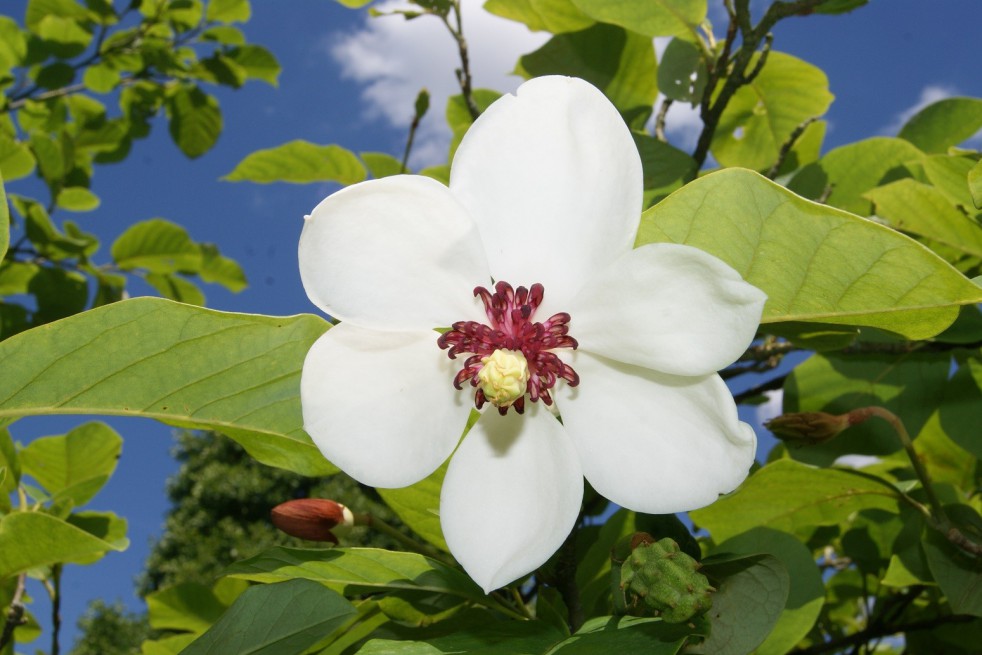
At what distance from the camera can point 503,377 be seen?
630 millimetres

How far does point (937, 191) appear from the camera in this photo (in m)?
1.10

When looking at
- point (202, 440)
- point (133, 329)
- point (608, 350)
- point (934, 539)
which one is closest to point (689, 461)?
point (608, 350)

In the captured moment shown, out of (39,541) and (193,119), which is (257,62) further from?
(39,541)

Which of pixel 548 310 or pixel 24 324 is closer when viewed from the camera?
pixel 548 310

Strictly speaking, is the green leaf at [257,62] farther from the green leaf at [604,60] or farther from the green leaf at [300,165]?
the green leaf at [604,60]

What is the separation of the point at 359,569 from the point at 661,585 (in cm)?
29

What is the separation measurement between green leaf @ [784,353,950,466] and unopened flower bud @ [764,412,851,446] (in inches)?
11.8

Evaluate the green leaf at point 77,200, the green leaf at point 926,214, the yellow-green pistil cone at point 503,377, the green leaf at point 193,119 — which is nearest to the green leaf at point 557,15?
the green leaf at point 926,214

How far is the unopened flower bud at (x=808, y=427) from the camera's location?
931 mm

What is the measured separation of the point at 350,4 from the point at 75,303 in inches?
69.1

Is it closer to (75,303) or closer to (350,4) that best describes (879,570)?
(350,4)

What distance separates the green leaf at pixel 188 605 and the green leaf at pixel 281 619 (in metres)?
0.80

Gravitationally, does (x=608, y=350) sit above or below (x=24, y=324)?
above

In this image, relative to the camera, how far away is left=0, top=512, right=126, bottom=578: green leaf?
929 mm
